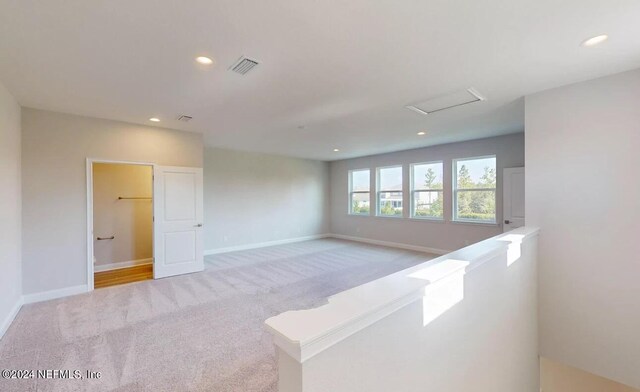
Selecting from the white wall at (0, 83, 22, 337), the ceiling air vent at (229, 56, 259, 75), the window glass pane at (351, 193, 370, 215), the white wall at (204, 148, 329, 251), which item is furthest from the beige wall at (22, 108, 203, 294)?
the window glass pane at (351, 193, 370, 215)

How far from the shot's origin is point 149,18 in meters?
1.81

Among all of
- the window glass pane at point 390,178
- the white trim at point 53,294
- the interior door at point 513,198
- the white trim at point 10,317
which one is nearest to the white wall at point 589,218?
the interior door at point 513,198

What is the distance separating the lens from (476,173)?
19.3 feet

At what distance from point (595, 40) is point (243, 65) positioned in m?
2.97

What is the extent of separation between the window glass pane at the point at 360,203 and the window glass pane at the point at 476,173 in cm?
277

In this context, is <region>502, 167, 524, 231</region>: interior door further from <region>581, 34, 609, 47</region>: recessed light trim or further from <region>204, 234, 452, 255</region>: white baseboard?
<region>581, 34, 609, 47</region>: recessed light trim

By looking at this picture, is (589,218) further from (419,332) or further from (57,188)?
(57,188)

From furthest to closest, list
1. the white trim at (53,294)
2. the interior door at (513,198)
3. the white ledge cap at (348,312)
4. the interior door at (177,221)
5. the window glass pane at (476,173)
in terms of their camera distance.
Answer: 1. the window glass pane at (476,173)
2. the interior door at (513,198)
3. the interior door at (177,221)
4. the white trim at (53,294)
5. the white ledge cap at (348,312)

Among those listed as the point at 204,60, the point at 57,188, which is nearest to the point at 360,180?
the point at 204,60

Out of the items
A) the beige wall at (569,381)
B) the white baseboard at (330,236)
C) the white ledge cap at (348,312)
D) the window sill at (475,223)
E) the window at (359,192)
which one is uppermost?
the window at (359,192)

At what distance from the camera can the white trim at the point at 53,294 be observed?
352 centimetres

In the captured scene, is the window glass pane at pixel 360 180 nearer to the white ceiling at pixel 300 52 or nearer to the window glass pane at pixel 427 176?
the window glass pane at pixel 427 176

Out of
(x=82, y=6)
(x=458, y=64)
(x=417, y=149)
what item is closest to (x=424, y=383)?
(x=458, y=64)

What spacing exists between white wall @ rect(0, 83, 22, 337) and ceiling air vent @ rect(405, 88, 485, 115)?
15.8ft
